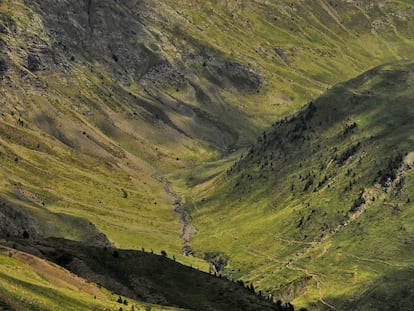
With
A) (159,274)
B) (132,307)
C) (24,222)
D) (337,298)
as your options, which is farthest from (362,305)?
(132,307)

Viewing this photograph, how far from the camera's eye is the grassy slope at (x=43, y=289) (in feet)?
208

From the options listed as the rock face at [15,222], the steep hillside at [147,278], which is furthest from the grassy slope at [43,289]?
the rock face at [15,222]

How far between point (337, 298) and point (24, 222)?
94.4m

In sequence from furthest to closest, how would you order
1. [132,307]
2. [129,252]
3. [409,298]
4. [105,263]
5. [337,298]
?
[337,298]
[409,298]
[129,252]
[105,263]
[132,307]

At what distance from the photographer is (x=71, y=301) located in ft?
228

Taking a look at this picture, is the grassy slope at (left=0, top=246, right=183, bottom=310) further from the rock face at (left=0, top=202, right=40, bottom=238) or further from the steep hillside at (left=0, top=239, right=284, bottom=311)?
the rock face at (left=0, top=202, right=40, bottom=238)

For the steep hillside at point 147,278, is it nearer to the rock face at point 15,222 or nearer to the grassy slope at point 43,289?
the grassy slope at point 43,289

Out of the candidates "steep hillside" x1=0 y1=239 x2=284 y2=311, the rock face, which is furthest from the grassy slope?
the rock face

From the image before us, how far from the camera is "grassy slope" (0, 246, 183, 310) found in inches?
2491

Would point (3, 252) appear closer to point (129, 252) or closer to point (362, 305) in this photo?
point (129, 252)

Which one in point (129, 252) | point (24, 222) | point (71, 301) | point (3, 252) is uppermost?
point (24, 222)

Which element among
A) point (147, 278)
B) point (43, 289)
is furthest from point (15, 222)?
point (43, 289)

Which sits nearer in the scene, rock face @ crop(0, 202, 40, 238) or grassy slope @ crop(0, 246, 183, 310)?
grassy slope @ crop(0, 246, 183, 310)

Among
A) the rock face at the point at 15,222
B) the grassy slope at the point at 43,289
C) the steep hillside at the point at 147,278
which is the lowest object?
the grassy slope at the point at 43,289
